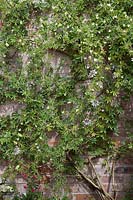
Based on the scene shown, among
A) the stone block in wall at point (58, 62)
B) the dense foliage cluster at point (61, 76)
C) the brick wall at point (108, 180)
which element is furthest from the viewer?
the brick wall at point (108, 180)

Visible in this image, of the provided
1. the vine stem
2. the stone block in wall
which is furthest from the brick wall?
the stone block in wall

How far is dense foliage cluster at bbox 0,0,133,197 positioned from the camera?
342 centimetres

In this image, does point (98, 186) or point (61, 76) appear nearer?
point (61, 76)

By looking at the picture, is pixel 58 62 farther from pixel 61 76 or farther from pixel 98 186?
pixel 98 186

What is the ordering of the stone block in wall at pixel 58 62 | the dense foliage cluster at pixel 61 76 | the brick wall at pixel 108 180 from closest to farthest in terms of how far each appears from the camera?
the dense foliage cluster at pixel 61 76 < the stone block in wall at pixel 58 62 < the brick wall at pixel 108 180

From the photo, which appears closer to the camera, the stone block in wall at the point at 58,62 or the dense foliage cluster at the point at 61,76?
the dense foliage cluster at the point at 61,76

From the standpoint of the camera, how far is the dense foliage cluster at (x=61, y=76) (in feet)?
11.2

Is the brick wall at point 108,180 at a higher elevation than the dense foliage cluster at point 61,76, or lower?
lower

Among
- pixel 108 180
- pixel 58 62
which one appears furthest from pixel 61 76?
pixel 108 180

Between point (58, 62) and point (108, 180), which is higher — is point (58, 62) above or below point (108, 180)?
above

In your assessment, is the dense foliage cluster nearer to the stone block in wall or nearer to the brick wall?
the stone block in wall

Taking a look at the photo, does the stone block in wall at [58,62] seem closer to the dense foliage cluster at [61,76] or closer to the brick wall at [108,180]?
the dense foliage cluster at [61,76]

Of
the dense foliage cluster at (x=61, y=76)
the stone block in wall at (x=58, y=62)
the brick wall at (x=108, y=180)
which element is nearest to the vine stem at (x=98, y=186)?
the brick wall at (x=108, y=180)

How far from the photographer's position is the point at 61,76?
3.57m
